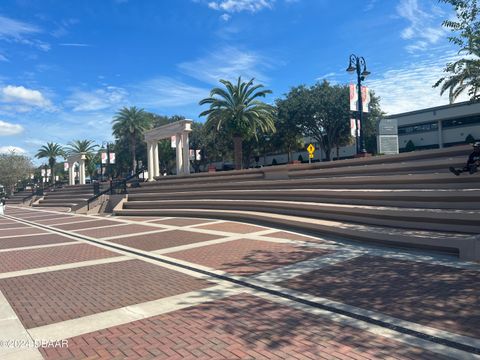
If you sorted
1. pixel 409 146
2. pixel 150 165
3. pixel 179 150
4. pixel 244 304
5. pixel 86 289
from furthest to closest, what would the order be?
1. pixel 409 146
2. pixel 150 165
3. pixel 179 150
4. pixel 86 289
5. pixel 244 304

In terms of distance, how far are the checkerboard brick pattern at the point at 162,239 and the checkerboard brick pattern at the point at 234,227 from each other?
1.18 metres

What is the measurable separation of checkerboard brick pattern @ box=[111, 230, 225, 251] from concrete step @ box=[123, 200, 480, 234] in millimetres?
3872

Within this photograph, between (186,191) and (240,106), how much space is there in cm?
Answer: 809

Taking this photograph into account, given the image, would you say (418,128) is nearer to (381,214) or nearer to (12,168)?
(381,214)

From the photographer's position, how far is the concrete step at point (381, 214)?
9320 mm

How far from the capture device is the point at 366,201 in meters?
12.9

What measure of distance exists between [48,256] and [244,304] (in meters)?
6.92

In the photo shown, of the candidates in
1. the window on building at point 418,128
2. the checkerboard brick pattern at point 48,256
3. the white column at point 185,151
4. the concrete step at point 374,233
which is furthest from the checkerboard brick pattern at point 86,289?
the window on building at point 418,128

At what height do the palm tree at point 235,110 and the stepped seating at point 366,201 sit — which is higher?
the palm tree at point 235,110

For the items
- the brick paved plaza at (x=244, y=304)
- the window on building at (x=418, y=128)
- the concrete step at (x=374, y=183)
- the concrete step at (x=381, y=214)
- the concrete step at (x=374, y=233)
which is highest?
the window on building at (x=418, y=128)

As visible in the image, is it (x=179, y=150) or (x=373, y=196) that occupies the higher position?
(x=179, y=150)

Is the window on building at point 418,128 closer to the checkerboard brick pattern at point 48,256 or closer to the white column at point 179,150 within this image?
the white column at point 179,150

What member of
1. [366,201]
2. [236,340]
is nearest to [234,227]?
[366,201]

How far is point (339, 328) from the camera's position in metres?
4.64
